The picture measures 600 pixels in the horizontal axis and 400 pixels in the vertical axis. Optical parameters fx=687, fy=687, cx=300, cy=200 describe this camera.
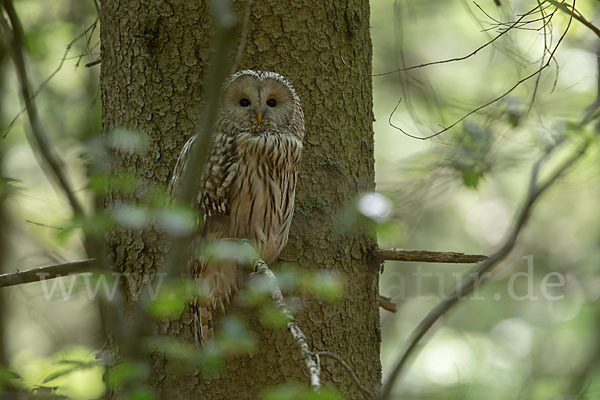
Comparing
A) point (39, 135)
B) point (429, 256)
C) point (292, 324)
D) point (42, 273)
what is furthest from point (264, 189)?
point (39, 135)

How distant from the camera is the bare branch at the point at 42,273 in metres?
2.59

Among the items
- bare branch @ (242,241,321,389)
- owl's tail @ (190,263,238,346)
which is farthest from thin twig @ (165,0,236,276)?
owl's tail @ (190,263,238,346)

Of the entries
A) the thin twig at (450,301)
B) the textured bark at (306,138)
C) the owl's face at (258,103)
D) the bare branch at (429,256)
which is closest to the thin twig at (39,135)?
the thin twig at (450,301)

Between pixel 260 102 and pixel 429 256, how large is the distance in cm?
102

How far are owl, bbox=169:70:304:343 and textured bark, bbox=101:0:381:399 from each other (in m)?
0.06

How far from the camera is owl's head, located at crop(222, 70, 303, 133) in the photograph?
2.96 meters

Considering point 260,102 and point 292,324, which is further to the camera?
point 260,102

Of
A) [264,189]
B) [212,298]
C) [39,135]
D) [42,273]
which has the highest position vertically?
[39,135]

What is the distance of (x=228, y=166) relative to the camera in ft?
9.93

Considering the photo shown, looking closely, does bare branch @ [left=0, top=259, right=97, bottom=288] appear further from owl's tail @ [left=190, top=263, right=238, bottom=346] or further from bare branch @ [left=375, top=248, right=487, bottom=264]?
bare branch @ [left=375, top=248, right=487, bottom=264]

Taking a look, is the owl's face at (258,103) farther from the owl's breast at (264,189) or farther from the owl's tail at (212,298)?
the owl's tail at (212,298)

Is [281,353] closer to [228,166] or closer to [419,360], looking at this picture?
[228,166]

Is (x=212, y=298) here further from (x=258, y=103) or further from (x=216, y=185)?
(x=258, y=103)

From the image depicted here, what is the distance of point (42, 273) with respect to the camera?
2617 mm
